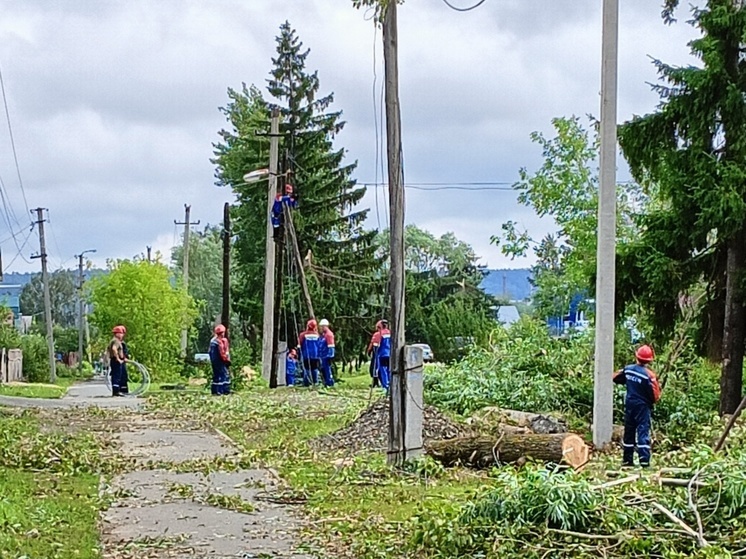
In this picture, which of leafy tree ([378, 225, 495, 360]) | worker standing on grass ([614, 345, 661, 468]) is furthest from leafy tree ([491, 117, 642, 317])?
worker standing on grass ([614, 345, 661, 468])

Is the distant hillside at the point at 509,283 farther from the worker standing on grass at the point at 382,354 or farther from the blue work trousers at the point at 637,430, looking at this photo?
the blue work trousers at the point at 637,430

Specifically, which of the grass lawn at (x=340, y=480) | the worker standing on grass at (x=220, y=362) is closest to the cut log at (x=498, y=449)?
the grass lawn at (x=340, y=480)

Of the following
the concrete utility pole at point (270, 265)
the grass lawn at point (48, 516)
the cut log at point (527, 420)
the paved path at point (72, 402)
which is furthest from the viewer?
the concrete utility pole at point (270, 265)

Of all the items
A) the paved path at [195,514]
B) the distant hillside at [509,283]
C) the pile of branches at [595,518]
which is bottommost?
the paved path at [195,514]

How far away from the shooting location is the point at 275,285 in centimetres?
3159

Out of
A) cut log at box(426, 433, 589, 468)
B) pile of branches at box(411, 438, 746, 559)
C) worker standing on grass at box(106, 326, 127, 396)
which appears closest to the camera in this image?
pile of branches at box(411, 438, 746, 559)

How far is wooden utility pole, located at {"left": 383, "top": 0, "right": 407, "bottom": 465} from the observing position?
11820 mm

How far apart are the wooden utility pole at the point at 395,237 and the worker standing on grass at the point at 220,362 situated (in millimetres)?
13815

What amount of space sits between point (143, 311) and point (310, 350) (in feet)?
51.9

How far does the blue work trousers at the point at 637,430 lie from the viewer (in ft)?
42.5

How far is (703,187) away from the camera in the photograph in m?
15.9

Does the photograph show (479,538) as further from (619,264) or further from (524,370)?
(524,370)

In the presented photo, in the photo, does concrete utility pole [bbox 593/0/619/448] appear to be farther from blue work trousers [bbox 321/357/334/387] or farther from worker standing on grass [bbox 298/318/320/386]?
blue work trousers [bbox 321/357/334/387]

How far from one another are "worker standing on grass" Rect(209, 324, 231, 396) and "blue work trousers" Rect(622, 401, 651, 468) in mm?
14004
